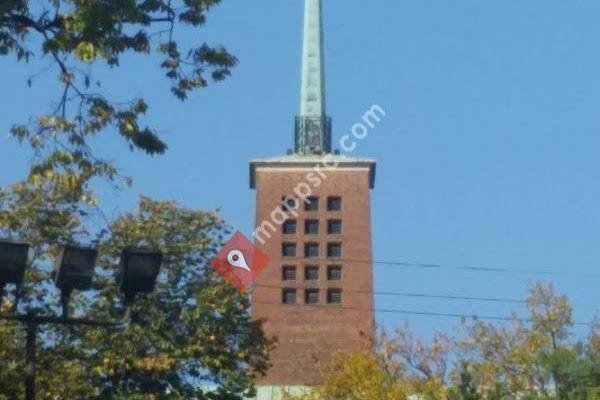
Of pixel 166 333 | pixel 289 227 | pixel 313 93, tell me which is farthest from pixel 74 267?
pixel 313 93

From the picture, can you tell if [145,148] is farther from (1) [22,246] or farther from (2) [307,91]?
(2) [307,91]

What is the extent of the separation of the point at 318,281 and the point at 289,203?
4743mm

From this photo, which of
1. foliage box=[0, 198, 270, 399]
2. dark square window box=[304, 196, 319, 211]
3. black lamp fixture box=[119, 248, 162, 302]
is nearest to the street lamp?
black lamp fixture box=[119, 248, 162, 302]

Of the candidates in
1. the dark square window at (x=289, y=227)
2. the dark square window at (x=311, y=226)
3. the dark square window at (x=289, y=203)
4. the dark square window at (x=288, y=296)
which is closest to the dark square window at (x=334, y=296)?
the dark square window at (x=288, y=296)

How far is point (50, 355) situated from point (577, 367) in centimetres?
1067

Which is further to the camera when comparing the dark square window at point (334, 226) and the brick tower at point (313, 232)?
the dark square window at point (334, 226)

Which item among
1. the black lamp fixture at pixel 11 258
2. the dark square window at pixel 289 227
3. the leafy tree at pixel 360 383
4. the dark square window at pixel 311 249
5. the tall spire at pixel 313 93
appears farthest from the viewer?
the dark square window at pixel 289 227

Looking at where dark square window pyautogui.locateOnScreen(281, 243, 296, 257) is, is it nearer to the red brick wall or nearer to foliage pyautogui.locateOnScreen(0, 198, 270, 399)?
the red brick wall

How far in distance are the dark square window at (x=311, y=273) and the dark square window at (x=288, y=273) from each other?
0.74 metres

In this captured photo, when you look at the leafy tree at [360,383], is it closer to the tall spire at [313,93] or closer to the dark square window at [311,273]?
the dark square window at [311,273]

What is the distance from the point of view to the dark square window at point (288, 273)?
9212 cm

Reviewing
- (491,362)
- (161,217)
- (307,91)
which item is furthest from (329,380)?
(307,91)

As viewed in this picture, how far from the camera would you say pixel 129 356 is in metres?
32.9

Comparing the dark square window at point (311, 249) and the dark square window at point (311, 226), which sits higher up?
the dark square window at point (311, 226)
